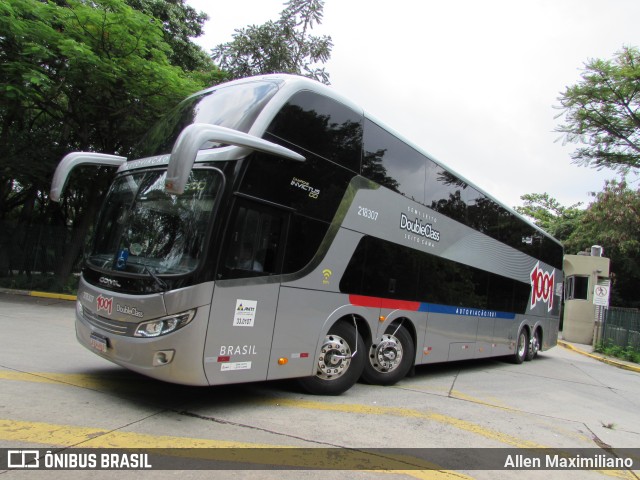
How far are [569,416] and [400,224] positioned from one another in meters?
3.92

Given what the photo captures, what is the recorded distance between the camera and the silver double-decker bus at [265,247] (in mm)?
4719

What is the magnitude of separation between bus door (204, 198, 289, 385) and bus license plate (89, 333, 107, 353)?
1.27m

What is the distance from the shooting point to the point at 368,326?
6.85 meters

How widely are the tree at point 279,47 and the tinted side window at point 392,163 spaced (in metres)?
12.2

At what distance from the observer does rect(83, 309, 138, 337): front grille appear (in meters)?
4.85

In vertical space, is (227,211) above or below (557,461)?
above

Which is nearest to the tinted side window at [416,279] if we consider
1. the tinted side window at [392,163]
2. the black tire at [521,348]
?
the tinted side window at [392,163]

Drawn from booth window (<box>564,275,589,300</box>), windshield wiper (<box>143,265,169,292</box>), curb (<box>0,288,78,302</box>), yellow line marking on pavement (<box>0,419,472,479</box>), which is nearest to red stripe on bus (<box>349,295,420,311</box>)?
yellow line marking on pavement (<box>0,419,472,479</box>)

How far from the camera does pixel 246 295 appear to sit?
5047 millimetres

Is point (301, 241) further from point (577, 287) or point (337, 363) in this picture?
point (577, 287)

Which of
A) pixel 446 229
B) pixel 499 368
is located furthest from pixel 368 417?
pixel 499 368

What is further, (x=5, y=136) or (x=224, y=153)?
(x=5, y=136)

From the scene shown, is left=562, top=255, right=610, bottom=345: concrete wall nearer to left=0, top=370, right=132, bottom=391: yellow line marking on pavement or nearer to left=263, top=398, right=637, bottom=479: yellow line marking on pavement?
left=263, top=398, right=637, bottom=479: yellow line marking on pavement

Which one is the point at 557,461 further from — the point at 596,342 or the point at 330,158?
the point at 596,342
